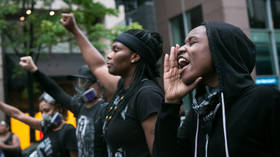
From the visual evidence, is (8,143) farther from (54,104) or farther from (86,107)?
(86,107)

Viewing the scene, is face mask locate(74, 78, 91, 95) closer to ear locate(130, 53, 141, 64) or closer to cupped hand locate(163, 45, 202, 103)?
ear locate(130, 53, 141, 64)

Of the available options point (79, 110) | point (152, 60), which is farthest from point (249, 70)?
point (79, 110)

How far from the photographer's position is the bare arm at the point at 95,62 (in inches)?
139

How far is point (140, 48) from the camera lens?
3.04 metres

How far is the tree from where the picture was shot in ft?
37.0

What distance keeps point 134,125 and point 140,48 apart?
77 centimetres

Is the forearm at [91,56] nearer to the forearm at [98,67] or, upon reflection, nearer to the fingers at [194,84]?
the forearm at [98,67]

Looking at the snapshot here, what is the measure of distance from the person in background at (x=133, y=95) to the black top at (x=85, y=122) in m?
0.24

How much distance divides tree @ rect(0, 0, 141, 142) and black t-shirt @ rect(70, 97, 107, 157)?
7.61 metres

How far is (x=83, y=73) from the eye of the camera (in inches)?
178

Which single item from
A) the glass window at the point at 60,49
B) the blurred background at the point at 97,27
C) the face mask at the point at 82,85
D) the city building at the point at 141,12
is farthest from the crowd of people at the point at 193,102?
the glass window at the point at 60,49

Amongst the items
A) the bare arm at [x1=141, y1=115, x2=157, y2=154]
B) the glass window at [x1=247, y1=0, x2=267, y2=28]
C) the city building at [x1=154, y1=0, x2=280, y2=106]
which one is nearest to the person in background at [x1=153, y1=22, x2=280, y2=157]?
the bare arm at [x1=141, y1=115, x2=157, y2=154]

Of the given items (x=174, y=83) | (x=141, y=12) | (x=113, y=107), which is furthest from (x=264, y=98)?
(x=141, y=12)

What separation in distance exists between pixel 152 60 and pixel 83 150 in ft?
4.23
